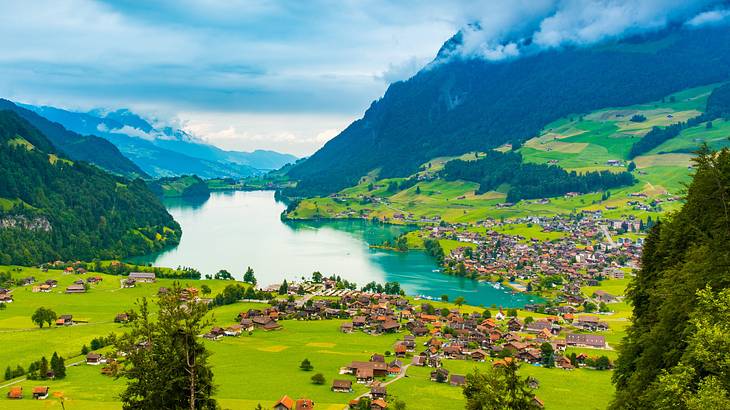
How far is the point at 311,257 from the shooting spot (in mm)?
124125

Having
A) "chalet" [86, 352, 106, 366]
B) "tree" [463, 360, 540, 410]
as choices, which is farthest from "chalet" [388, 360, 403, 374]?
"tree" [463, 360, 540, 410]

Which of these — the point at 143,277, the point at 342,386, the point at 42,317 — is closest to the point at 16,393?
the point at 342,386

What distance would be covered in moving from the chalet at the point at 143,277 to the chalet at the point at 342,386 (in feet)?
177

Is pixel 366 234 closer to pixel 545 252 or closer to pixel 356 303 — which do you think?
pixel 545 252

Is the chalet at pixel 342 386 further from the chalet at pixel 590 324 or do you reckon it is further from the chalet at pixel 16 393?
the chalet at pixel 590 324

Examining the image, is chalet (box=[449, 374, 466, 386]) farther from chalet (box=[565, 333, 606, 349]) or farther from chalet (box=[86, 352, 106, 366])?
chalet (box=[86, 352, 106, 366])

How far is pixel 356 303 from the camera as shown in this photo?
7969 cm

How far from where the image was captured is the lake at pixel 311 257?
99250mm

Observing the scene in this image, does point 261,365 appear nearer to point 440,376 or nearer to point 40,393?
point 440,376

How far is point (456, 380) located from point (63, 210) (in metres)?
123

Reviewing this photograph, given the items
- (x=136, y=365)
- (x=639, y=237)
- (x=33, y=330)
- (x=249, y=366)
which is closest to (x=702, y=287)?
(x=136, y=365)

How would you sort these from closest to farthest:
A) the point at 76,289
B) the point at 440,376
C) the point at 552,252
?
the point at 440,376
the point at 76,289
the point at 552,252

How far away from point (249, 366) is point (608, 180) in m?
160

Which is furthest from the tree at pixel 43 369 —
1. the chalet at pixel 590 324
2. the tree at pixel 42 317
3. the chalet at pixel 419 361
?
the chalet at pixel 590 324
